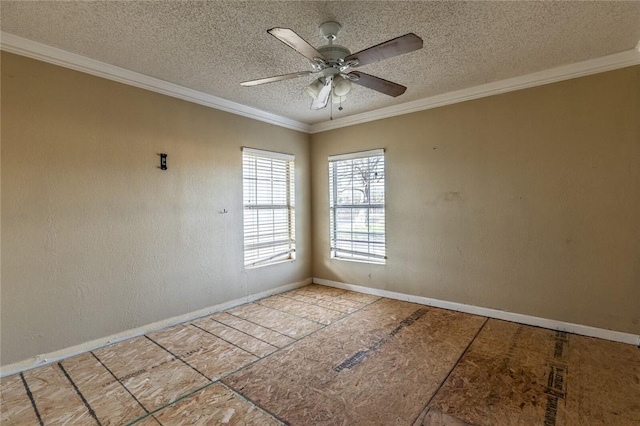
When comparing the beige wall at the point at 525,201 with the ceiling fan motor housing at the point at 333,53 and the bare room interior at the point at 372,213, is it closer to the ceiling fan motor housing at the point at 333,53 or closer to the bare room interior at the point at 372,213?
the bare room interior at the point at 372,213

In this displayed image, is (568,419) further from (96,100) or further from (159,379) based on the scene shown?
(96,100)

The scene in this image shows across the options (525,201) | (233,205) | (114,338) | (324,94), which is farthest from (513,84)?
(114,338)

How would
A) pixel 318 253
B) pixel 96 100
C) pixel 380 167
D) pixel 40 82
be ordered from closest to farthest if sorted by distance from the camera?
pixel 40 82 < pixel 96 100 < pixel 380 167 < pixel 318 253

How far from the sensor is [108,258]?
314 cm

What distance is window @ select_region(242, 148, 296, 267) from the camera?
449 cm

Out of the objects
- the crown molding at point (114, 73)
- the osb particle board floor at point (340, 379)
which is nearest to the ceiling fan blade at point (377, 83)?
the crown molding at point (114, 73)

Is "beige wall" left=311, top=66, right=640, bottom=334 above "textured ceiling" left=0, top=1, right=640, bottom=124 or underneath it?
underneath

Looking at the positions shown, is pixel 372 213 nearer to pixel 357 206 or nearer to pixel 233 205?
pixel 357 206

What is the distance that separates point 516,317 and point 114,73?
5083 mm

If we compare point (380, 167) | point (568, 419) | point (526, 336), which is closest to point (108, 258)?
point (380, 167)

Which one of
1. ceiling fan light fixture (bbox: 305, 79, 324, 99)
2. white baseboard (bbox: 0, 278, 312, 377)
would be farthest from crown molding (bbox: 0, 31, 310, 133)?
white baseboard (bbox: 0, 278, 312, 377)

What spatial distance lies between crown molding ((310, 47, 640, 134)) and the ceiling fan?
5.15 ft

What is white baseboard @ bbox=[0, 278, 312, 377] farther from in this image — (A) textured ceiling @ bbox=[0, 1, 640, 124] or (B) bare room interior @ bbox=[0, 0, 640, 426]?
(A) textured ceiling @ bbox=[0, 1, 640, 124]

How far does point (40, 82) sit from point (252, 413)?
10.8 feet
